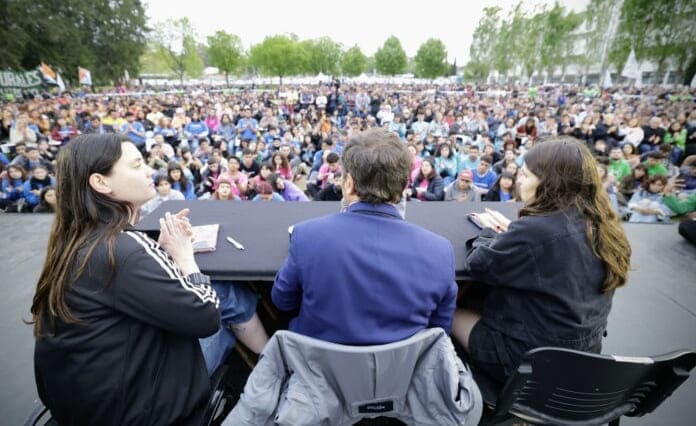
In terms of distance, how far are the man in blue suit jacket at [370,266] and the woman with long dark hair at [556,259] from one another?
0.36m

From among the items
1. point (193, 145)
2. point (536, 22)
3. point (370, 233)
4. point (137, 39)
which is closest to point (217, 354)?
point (370, 233)

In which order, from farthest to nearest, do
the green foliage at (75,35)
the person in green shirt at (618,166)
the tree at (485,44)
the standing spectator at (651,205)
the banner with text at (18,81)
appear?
1. the tree at (485,44)
2. the green foliage at (75,35)
3. the banner with text at (18,81)
4. the person in green shirt at (618,166)
5. the standing spectator at (651,205)

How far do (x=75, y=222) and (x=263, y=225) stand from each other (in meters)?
0.95

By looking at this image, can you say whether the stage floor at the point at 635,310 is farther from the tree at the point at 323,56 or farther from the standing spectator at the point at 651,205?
the tree at the point at 323,56

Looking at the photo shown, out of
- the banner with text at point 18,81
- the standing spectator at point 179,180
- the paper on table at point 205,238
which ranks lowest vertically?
the standing spectator at point 179,180

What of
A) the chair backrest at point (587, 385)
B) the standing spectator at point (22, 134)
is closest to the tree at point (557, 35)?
the standing spectator at point (22, 134)

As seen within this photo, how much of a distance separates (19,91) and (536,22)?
52548mm

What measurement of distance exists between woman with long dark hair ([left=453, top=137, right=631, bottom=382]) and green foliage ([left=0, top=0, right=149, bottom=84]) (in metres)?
34.6

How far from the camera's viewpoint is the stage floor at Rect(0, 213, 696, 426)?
6.64 feet

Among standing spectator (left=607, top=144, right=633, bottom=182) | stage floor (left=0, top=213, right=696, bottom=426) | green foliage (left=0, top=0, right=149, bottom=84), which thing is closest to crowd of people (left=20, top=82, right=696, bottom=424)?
stage floor (left=0, top=213, right=696, bottom=426)

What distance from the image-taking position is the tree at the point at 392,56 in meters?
53.9

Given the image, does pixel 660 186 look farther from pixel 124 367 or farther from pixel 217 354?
pixel 124 367

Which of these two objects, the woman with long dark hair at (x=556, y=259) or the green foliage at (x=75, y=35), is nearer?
the woman with long dark hair at (x=556, y=259)

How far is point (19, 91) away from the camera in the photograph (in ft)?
74.4
